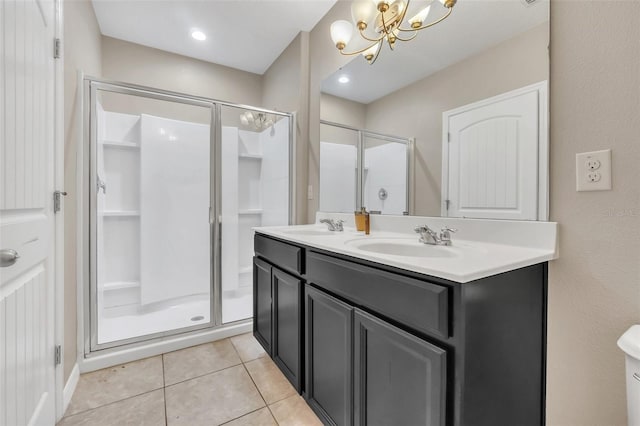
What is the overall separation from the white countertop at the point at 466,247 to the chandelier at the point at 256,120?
1305mm

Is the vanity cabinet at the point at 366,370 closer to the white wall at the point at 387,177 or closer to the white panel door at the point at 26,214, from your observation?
the white wall at the point at 387,177

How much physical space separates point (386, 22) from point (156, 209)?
2160 mm

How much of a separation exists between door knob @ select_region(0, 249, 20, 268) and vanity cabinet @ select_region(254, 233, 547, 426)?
969mm

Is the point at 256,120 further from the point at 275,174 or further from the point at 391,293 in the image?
the point at 391,293

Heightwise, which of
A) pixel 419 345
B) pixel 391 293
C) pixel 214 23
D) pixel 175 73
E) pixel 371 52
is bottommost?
pixel 419 345

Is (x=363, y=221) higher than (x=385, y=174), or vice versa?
(x=385, y=174)

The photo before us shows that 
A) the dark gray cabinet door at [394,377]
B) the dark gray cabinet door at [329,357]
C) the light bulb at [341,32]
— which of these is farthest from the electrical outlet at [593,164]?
the light bulb at [341,32]

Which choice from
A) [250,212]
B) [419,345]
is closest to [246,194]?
[250,212]

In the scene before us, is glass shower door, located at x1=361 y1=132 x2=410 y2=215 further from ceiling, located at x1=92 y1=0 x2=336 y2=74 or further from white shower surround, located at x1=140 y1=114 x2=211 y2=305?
white shower surround, located at x1=140 y1=114 x2=211 y2=305

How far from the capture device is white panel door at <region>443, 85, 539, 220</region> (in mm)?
1031

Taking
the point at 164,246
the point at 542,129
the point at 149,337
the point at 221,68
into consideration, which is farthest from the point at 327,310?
the point at 221,68

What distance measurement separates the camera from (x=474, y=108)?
1.21 meters

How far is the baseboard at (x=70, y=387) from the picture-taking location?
4.30ft

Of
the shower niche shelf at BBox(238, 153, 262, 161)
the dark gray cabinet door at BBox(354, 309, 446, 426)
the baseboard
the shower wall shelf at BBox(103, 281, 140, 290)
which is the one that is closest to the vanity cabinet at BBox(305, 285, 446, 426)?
the dark gray cabinet door at BBox(354, 309, 446, 426)
